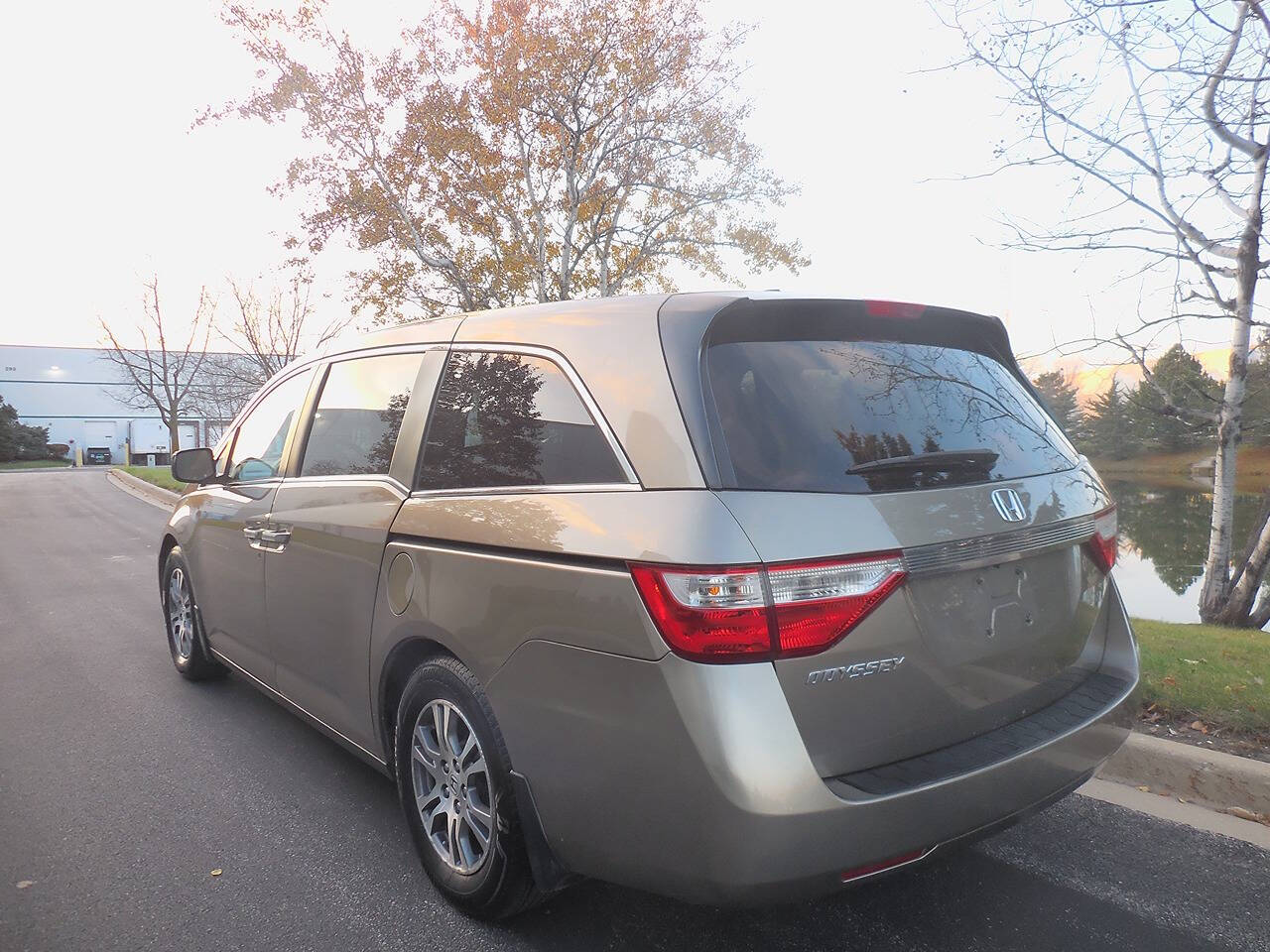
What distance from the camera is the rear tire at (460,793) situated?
235 centimetres

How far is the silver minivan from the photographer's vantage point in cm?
188

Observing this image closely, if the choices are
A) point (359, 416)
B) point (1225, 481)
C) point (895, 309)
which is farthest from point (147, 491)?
point (895, 309)

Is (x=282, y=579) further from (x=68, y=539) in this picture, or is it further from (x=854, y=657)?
(x=68, y=539)

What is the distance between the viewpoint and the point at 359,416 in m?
3.36

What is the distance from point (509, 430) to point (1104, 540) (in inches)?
74.1

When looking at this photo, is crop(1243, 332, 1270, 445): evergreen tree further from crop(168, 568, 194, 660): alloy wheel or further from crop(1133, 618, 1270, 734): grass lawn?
crop(168, 568, 194, 660): alloy wheel

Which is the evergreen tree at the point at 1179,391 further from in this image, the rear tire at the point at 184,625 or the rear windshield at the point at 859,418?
the rear tire at the point at 184,625

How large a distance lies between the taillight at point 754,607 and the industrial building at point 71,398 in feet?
217

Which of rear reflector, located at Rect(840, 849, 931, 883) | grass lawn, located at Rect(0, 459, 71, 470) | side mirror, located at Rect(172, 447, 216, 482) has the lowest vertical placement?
grass lawn, located at Rect(0, 459, 71, 470)

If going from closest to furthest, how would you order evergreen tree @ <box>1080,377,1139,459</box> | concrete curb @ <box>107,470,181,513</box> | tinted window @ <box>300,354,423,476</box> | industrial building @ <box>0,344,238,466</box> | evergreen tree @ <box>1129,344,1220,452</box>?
tinted window @ <box>300,354,423,476</box> < evergreen tree @ <box>1129,344,1220,452</box> < evergreen tree @ <box>1080,377,1139,459</box> < concrete curb @ <box>107,470,181,513</box> < industrial building @ <box>0,344,238,466</box>

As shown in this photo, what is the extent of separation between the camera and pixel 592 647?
2.03m

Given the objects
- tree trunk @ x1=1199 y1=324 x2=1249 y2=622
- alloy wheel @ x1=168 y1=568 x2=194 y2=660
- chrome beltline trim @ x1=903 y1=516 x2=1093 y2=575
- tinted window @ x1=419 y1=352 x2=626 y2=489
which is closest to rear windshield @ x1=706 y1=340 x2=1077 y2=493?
chrome beltline trim @ x1=903 y1=516 x2=1093 y2=575

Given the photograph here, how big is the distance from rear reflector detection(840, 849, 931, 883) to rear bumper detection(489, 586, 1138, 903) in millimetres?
21

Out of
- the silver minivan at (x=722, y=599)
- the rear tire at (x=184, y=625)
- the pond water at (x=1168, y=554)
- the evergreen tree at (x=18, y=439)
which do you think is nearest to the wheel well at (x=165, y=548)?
the rear tire at (x=184, y=625)
